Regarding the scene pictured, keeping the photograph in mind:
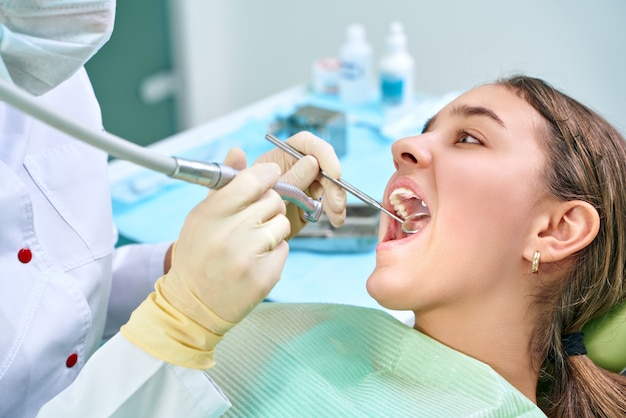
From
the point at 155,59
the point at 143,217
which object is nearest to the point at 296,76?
the point at 155,59

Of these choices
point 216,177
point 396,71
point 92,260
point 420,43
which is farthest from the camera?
point 420,43

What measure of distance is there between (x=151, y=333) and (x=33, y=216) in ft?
1.23

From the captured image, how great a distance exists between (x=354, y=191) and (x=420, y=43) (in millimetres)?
2087

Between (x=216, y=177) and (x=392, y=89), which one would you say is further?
(x=392, y=89)

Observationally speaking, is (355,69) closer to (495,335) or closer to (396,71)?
(396,71)

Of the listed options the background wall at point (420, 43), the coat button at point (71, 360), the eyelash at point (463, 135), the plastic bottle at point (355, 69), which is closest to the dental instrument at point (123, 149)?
the eyelash at point (463, 135)

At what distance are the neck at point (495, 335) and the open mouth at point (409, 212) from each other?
0.17m

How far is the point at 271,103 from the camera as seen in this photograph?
8.54 feet

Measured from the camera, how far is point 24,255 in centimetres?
117

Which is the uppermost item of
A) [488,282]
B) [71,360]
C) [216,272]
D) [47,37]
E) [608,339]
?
[47,37]

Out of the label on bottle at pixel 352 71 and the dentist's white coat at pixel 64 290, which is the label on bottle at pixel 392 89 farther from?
the dentist's white coat at pixel 64 290

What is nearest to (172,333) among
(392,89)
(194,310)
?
(194,310)

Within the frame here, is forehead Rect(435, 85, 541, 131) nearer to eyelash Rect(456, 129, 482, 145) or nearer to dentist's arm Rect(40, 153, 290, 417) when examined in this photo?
eyelash Rect(456, 129, 482, 145)

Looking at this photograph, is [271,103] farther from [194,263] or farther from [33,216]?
A: [194,263]
